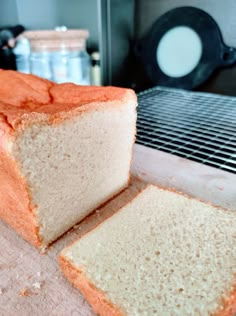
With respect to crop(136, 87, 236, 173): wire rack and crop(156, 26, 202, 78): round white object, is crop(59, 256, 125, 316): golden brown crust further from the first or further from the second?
crop(156, 26, 202, 78): round white object

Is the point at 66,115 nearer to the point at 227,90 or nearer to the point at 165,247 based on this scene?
the point at 165,247

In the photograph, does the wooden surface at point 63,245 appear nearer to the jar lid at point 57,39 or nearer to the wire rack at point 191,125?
the wire rack at point 191,125

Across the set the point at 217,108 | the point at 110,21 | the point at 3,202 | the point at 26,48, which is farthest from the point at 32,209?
the point at 26,48

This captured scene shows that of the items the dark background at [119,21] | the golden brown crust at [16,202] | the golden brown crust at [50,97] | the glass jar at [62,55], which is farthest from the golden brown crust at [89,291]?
the glass jar at [62,55]

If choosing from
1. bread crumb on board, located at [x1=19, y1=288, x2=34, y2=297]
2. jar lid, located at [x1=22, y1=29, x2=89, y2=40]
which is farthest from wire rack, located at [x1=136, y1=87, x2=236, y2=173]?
bread crumb on board, located at [x1=19, y1=288, x2=34, y2=297]

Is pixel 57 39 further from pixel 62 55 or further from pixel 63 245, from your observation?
pixel 63 245
